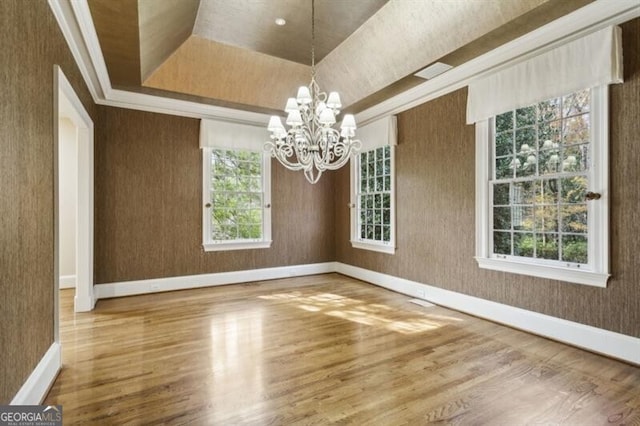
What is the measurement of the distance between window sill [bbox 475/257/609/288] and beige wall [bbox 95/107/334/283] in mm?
3653

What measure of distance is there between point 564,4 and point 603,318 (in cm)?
262

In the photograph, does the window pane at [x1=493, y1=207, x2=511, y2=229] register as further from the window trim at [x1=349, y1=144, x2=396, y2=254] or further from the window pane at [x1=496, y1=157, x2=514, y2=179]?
the window trim at [x1=349, y1=144, x2=396, y2=254]

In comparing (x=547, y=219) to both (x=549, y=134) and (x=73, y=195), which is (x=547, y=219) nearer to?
(x=549, y=134)

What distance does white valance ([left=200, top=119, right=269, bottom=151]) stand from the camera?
5145 mm

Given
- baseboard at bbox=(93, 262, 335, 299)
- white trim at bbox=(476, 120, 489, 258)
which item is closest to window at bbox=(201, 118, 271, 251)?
baseboard at bbox=(93, 262, 335, 299)

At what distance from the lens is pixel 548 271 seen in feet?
10.2

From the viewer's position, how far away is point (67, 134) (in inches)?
216

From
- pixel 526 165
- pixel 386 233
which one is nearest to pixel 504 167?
pixel 526 165

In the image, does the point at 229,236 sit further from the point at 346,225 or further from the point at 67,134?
the point at 67,134

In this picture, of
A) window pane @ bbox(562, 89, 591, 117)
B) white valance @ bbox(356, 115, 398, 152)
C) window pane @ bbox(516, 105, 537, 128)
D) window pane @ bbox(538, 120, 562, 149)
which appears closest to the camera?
window pane @ bbox(562, 89, 591, 117)

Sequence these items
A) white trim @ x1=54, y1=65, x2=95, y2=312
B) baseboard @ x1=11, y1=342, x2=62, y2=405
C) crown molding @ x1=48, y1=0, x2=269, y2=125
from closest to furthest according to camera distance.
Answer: baseboard @ x1=11, y1=342, x2=62, y2=405
crown molding @ x1=48, y1=0, x2=269, y2=125
white trim @ x1=54, y1=65, x2=95, y2=312

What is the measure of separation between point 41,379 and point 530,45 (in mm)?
4781

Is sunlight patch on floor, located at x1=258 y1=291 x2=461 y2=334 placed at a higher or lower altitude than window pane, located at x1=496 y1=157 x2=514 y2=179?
lower

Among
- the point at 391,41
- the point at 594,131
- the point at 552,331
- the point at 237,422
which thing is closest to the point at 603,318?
the point at 552,331
